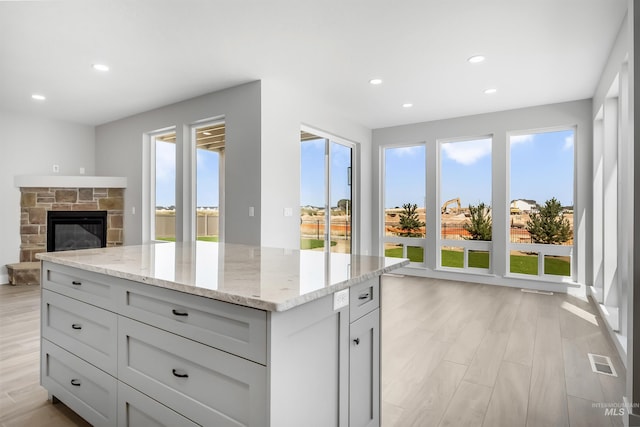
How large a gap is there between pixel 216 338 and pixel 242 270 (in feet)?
1.28

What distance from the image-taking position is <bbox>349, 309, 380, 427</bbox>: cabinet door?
59.2 inches

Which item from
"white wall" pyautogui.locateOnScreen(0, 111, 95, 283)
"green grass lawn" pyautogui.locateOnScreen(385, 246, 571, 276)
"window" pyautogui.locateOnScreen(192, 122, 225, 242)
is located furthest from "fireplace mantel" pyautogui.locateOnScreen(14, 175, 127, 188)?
"green grass lawn" pyautogui.locateOnScreen(385, 246, 571, 276)

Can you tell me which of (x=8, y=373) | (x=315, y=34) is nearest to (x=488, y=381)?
(x=315, y=34)

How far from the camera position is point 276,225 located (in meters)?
4.18

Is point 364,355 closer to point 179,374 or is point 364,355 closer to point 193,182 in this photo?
point 179,374

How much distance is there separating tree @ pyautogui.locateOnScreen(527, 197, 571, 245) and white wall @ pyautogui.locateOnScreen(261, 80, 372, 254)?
10.7 feet

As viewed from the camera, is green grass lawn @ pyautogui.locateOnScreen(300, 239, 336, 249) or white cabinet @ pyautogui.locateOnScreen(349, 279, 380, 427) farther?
green grass lawn @ pyautogui.locateOnScreen(300, 239, 336, 249)

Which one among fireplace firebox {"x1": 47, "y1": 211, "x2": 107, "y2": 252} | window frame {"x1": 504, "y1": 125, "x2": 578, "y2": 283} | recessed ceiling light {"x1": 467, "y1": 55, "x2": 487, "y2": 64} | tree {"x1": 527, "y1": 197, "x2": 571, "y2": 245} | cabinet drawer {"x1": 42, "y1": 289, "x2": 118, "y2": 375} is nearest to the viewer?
cabinet drawer {"x1": 42, "y1": 289, "x2": 118, "y2": 375}

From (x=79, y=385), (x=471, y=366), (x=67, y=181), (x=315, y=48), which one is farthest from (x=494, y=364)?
(x=67, y=181)

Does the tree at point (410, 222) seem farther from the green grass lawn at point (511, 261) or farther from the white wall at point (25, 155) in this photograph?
the white wall at point (25, 155)

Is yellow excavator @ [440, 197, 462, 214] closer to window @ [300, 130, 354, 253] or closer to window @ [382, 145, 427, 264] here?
window @ [382, 145, 427, 264]

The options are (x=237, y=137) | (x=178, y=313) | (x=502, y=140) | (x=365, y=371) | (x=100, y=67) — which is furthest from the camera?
(x=502, y=140)

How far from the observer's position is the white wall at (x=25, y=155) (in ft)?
17.6

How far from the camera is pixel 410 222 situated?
614 cm
